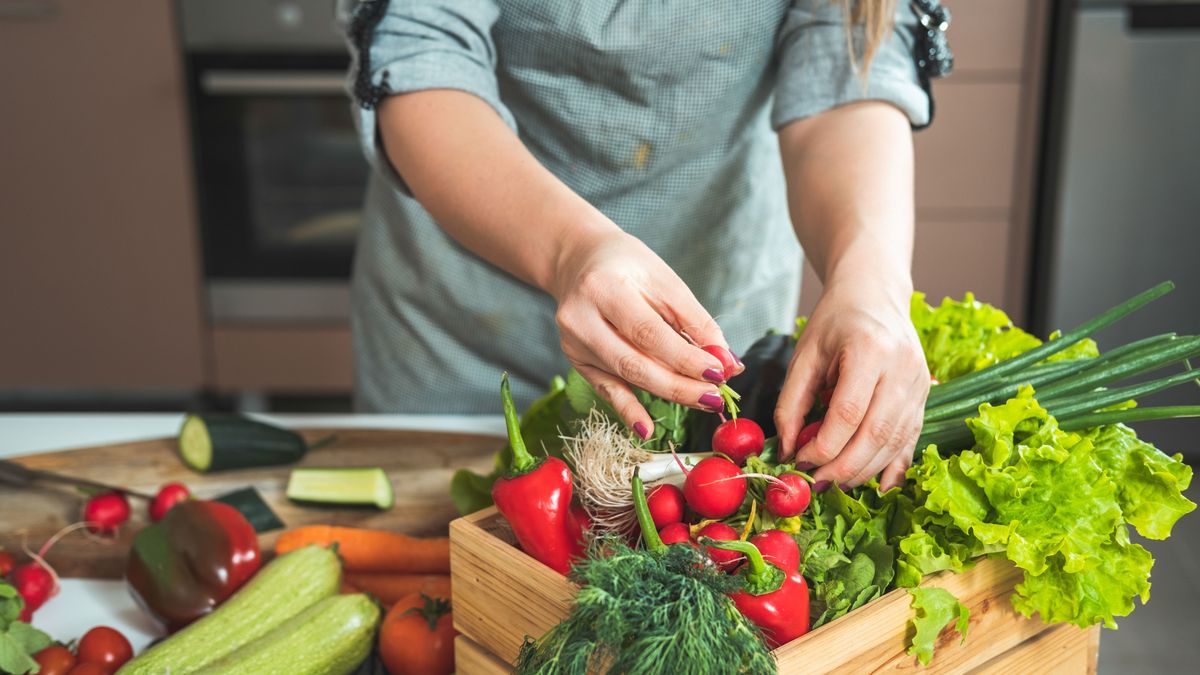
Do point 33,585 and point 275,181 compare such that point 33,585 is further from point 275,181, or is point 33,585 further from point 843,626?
point 275,181

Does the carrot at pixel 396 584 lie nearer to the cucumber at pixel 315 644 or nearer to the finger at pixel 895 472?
the cucumber at pixel 315 644

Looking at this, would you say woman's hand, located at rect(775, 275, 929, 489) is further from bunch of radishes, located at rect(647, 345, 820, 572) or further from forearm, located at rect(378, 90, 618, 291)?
forearm, located at rect(378, 90, 618, 291)

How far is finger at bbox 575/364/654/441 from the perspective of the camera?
0.78m

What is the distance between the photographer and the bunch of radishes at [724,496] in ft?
2.31

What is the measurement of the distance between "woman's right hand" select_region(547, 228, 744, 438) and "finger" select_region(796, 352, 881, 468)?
0.08 meters

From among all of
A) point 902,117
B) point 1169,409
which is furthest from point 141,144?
point 1169,409

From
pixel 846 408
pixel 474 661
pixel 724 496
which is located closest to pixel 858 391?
pixel 846 408

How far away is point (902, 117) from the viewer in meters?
1.12

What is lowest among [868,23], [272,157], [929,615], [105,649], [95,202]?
[95,202]

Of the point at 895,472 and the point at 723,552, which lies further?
the point at 895,472

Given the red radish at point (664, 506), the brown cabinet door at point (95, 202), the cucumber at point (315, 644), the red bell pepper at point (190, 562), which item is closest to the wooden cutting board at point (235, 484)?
the red bell pepper at point (190, 562)

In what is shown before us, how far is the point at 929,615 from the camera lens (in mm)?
696

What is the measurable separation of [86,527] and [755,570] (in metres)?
0.79

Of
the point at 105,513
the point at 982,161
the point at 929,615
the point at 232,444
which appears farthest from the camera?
the point at 982,161
